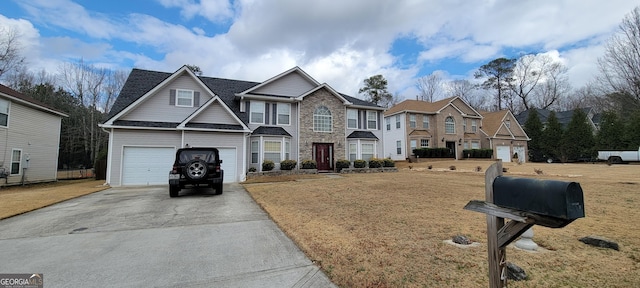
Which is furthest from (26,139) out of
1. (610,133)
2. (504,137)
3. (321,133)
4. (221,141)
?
(610,133)

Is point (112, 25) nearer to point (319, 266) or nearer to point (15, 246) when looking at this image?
point (15, 246)

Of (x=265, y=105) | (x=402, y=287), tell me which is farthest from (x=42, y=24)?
(x=402, y=287)

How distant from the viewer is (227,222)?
6.36 meters

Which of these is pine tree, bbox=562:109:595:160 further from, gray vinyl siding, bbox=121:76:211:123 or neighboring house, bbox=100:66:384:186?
gray vinyl siding, bbox=121:76:211:123

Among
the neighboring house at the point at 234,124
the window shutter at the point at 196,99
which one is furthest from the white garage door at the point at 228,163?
the window shutter at the point at 196,99

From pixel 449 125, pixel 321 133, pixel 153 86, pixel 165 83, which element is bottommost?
pixel 321 133

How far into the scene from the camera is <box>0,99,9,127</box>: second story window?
15.2 meters

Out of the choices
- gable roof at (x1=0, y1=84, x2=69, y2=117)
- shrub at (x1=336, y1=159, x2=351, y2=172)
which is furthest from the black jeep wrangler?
gable roof at (x1=0, y1=84, x2=69, y2=117)

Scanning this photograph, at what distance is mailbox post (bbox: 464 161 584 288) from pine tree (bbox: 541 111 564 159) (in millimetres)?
40001

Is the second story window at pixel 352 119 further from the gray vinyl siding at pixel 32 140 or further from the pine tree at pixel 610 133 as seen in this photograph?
the pine tree at pixel 610 133

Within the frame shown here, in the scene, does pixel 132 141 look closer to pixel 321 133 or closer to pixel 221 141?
pixel 221 141

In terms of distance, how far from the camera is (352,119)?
21.3m

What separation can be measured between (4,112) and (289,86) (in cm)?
1634

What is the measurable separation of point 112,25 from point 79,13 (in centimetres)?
143
